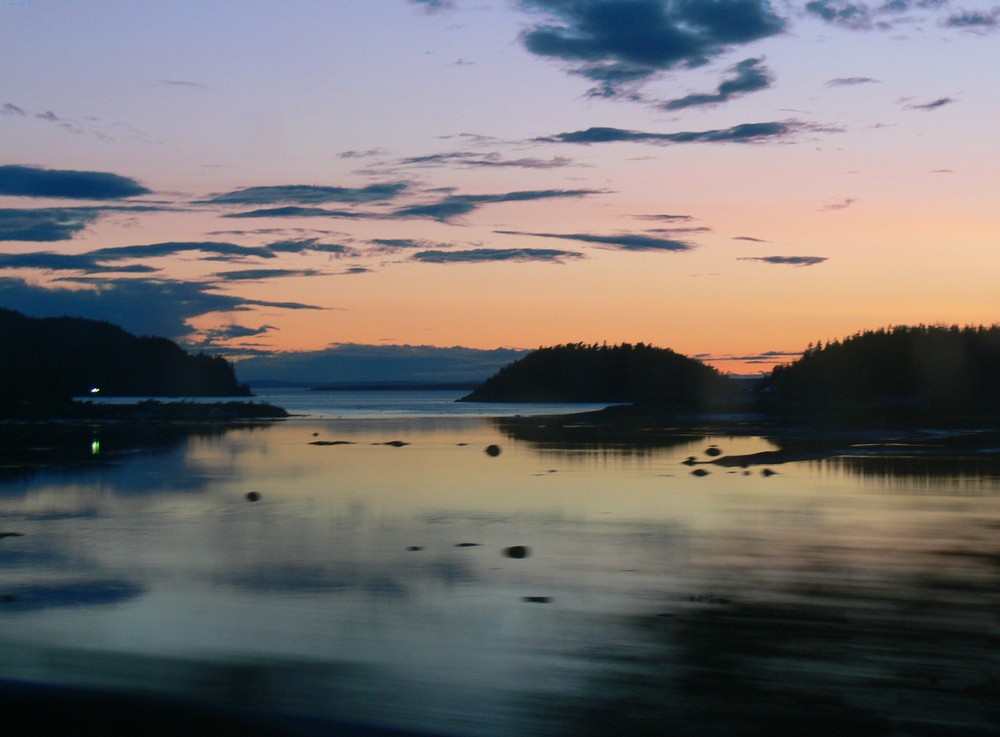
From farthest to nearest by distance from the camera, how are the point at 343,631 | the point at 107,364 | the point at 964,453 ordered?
the point at 107,364, the point at 964,453, the point at 343,631

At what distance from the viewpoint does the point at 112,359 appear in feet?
608

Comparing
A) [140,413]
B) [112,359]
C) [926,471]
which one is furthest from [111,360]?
[926,471]

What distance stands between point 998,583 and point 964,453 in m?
25.2

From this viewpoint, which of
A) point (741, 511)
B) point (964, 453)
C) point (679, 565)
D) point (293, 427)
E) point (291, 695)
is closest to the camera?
point (291, 695)

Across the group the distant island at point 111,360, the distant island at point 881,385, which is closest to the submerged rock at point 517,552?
the distant island at point 881,385

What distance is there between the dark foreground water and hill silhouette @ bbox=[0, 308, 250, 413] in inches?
5652

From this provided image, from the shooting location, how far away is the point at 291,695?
886 cm

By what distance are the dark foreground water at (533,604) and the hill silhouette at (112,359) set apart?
14356 centimetres

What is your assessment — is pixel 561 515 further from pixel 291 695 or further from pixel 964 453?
pixel 964 453

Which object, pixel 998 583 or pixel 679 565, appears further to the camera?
pixel 679 565

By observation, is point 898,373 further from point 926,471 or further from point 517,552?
point 517,552

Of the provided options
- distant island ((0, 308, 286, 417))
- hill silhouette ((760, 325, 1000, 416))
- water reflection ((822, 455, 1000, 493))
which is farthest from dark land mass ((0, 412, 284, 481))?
distant island ((0, 308, 286, 417))

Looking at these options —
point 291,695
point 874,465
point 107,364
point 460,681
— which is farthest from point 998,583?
point 107,364

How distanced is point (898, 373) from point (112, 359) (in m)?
141
